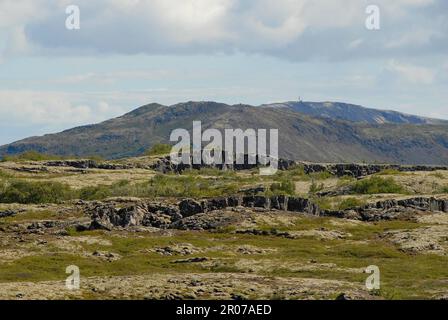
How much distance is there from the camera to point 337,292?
82938mm

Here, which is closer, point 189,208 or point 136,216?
point 136,216

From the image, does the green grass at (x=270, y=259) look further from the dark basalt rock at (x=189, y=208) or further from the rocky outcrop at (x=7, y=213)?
the rocky outcrop at (x=7, y=213)

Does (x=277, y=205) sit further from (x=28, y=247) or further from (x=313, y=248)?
(x=28, y=247)

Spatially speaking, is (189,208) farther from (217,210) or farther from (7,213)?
(7,213)

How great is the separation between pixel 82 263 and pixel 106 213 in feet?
118

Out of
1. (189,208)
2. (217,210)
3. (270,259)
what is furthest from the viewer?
(189,208)

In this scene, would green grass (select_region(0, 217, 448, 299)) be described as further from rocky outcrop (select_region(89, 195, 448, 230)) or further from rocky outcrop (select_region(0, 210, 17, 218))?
rocky outcrop (select_region(0, 210, 17, 218))

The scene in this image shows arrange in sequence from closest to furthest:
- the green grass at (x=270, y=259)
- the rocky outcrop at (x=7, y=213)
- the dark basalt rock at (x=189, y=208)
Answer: the green grass at (x=270, y=259)
the dark basalt rock at (x=189, y=208)
the rocky outcrop at (x=7, y=213)

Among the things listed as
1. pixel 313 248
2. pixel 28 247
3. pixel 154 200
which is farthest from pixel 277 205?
pixel 28 247

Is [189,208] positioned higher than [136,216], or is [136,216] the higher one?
[189,208]

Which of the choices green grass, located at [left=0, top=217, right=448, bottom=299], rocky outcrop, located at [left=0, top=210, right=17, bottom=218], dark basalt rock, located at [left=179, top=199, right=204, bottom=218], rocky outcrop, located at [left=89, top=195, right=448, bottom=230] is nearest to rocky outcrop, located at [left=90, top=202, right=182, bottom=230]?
rocky outcrop, located at [left=89, top=195, right=448, bottom=230]

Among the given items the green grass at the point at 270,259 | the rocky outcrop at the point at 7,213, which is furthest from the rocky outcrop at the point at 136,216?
the rocky outcrop at the point at 7,213

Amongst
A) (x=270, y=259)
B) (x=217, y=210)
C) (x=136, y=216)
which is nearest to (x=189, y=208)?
(x=217, y=210)
